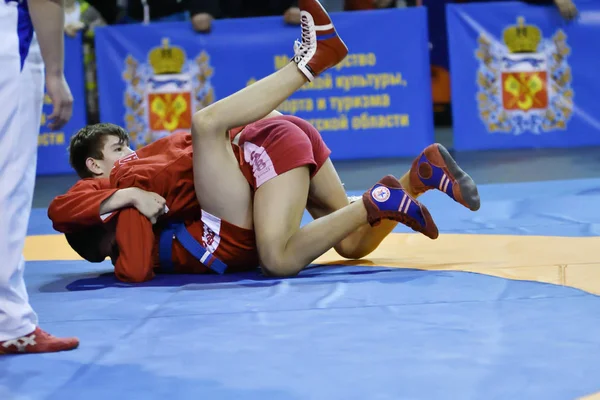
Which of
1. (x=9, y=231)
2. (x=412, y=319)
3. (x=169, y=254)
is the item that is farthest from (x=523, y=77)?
(x=9, y=231)

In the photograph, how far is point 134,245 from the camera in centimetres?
345

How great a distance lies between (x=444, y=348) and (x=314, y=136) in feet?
5.06

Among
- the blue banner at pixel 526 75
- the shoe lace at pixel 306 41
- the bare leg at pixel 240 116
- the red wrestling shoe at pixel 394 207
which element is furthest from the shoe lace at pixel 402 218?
the blue banner at pixel 526 75

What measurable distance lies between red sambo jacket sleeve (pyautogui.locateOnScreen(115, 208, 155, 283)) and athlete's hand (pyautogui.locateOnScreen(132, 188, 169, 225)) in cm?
2

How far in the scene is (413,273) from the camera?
337 centimetres

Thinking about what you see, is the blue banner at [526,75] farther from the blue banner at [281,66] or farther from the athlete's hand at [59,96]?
the athlete's hand at [59,96]

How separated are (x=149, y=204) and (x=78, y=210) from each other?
0.90 feet

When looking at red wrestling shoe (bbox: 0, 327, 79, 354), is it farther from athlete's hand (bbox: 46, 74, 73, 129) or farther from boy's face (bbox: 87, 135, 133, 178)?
boy's face (bbox: 87, 135, 133, 178)

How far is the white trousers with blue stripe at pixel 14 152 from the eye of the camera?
2.36m

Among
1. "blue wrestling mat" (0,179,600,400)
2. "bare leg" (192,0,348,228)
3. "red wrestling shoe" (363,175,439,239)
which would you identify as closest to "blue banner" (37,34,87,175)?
"blue wrestling mat" (0,179,600,400)

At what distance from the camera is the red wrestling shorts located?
11.3 ft

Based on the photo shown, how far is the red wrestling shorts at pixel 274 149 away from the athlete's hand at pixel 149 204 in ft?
1.12

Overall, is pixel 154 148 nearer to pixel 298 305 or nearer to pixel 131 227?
pixel 131 227

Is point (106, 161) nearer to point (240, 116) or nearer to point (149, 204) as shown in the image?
point (149, 204)
